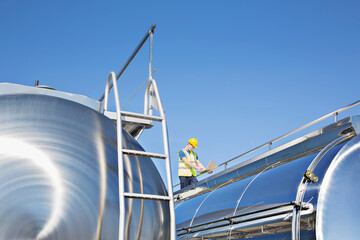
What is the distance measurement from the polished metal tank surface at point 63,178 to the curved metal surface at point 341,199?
4.39 ft

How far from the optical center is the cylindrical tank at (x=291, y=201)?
3.50 m

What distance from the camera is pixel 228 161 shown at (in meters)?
6.91

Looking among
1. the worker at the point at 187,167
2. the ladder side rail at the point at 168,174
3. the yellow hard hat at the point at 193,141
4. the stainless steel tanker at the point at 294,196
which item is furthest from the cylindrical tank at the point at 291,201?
the yellow hard hat at the point at 193,141

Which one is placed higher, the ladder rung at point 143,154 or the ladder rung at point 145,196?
the ladder rung at point 143,154

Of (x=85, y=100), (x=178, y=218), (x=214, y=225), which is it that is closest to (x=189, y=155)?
(x=178, y=218)

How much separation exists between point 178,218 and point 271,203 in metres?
2.06

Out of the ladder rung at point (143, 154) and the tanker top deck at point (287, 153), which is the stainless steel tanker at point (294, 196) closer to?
the tanker top deck at point (287, 153)

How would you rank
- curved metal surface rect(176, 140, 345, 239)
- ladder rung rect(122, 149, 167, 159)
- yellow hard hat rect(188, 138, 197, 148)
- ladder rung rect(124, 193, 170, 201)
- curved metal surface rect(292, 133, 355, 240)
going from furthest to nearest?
1. yellow hard hat rect(188, 138, 197, 148)
2. curved metal surface rect(176, 140, 345, 239)
3. curved metal surface rect(292, 133, 355, 240)
4. ladder rung rect(122, 149, 167, 159)
5. ladder rung rect(124, 193, 170, 201)

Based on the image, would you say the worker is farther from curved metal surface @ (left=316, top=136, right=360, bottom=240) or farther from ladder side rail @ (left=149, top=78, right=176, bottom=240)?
curved metal surface @ (left=316, top=136, right=360, bottom=240)

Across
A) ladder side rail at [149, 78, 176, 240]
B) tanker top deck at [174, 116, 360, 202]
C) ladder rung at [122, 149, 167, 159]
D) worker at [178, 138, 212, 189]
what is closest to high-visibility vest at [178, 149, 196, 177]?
worker at [178, 138, 212, 189]

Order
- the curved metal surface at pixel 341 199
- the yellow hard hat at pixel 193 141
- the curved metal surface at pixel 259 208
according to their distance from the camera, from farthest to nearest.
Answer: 1. the yellow hard hat at pixel 193 141
2. the curved metal surface at pixel 259 208
3. the curved metal surface at pixel 341 199

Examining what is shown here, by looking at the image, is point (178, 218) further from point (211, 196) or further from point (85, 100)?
point (85, 100)

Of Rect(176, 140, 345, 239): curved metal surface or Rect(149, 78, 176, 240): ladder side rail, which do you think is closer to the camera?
Rect(149, 78, 176, 240): ladder side rail

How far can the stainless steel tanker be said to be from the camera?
3.52 m
